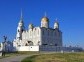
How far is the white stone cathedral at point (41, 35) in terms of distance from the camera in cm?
12381

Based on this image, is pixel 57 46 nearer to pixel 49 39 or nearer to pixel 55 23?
pixel 49 39

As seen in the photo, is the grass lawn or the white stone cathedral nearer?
the grass lawn

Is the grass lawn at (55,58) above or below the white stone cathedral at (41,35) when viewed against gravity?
below

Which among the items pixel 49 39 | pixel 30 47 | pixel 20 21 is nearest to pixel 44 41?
pixel 49 39

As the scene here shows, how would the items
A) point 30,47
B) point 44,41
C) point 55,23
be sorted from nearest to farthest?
point 30,47
point 44,41
point 55,23

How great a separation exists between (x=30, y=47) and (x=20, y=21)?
31.2m

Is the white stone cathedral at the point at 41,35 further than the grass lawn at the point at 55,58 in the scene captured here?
Yes

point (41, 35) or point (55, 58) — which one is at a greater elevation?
point (41, 35)

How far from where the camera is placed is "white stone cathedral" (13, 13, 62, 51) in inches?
4875

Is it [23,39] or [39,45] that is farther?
[23,39]

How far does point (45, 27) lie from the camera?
128 metres

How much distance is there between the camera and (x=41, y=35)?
12350cm

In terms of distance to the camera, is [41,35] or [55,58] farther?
[41,35]

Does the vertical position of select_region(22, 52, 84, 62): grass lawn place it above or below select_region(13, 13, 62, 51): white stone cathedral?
below
